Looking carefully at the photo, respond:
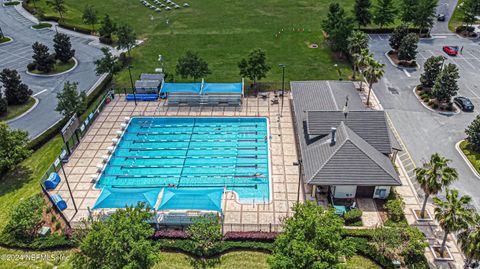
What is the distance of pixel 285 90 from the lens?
60.0m

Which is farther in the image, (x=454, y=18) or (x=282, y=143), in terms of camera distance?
(x=454, y=18)

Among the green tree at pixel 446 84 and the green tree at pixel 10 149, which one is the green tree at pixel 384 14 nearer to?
the green tree at pixel 446 84

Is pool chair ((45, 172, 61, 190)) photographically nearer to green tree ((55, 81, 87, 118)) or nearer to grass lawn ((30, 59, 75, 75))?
green tree ((55, 81, 87, 118))

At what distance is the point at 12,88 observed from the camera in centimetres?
5641

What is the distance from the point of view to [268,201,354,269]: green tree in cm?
2589

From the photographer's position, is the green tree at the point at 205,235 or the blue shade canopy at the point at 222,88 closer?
the green tree at the point at 205,235

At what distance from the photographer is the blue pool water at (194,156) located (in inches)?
1709

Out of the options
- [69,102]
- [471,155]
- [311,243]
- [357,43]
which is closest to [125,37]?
[69,102]

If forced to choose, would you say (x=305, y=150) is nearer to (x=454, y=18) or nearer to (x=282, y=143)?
(x=282, y=143)

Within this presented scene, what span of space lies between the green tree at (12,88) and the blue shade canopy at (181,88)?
68.5 feet

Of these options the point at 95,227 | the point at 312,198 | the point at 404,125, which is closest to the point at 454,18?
the point at 404,125

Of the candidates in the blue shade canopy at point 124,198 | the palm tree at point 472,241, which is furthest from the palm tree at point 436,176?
the blue shade canopy at point 124,198

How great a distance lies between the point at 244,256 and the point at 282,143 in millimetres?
18110

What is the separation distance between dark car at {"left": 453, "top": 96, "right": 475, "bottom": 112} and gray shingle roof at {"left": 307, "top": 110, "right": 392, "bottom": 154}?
60.0ft
